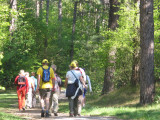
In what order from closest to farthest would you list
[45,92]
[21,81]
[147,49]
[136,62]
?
[45,92] < [147,49] < [21,81] < [136,62]

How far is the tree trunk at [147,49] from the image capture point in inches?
553

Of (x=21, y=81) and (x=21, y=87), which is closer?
(x=21, y=81)

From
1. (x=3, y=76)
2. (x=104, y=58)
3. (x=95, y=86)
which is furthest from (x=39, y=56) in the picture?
(x=104, y=58)

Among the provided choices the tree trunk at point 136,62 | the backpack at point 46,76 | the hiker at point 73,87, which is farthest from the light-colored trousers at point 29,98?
the hiker at point 73,87

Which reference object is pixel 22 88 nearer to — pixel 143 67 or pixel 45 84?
pixel 45 84

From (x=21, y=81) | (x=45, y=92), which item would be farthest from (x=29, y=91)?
(x=45, y=92)

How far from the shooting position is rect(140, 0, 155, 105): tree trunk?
553 inches

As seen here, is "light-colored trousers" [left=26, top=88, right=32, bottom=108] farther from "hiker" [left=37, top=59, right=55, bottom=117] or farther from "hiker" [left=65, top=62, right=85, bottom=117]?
"hiker" [left=65, top=62, right=85, bottom=117]

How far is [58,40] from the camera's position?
1812 inches

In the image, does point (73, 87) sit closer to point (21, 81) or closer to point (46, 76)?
point (46, 76)

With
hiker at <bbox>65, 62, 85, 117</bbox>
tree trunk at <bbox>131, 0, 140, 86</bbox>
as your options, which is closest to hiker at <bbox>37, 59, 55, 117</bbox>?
hiker at <bbox>65, 62, 85, 117</bbox>

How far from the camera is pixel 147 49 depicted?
1415 centimetres

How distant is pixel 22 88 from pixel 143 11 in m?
6.39

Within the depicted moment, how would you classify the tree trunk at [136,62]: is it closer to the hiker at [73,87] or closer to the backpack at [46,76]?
the hiker at [73,87]
